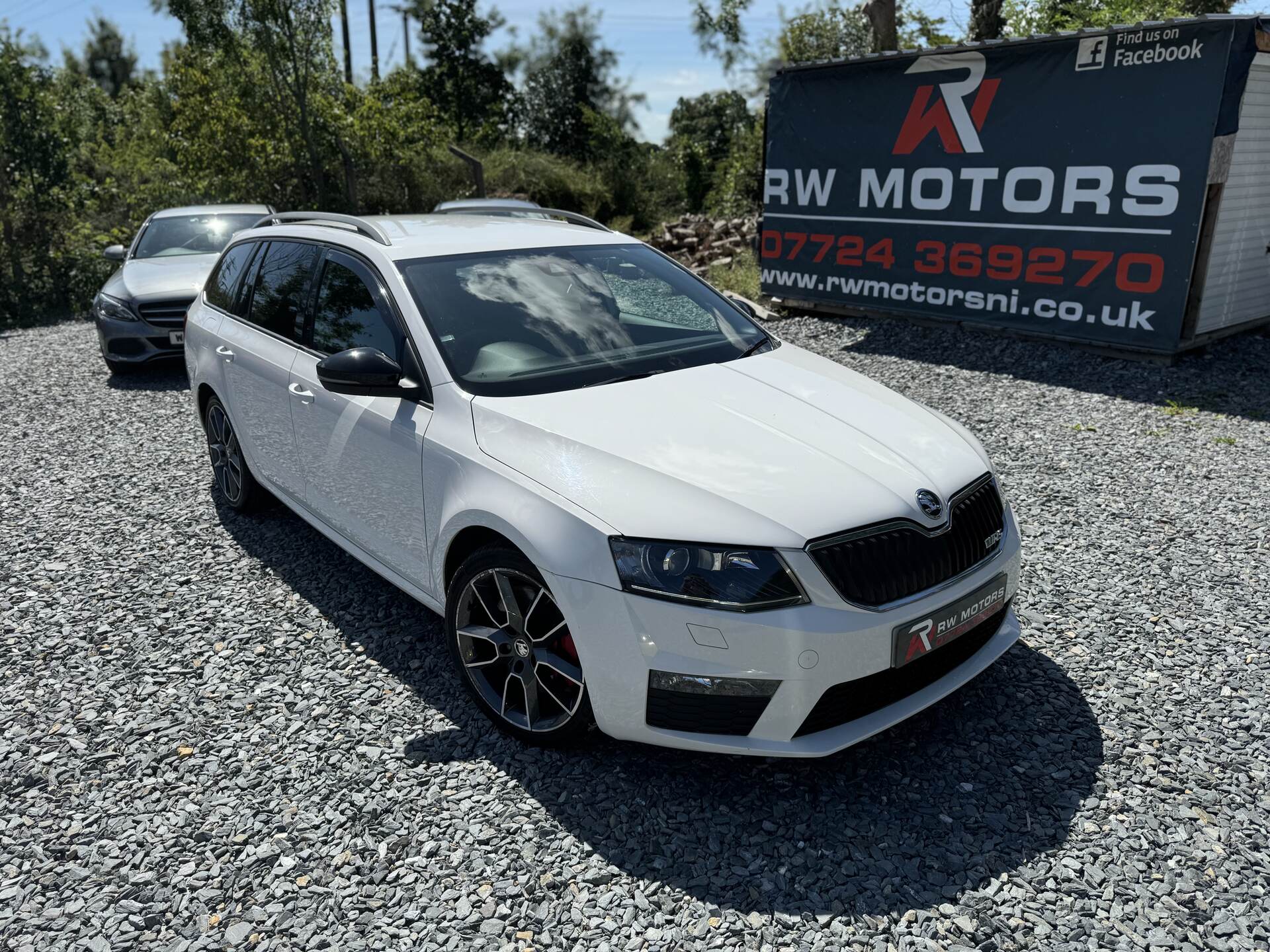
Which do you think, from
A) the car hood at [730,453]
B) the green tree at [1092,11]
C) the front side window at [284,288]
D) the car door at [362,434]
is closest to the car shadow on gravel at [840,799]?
the car door at [362,434]

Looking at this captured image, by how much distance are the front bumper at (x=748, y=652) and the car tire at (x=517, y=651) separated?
6.5 inches

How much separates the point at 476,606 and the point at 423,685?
2.12ft

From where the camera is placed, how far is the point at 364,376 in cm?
348

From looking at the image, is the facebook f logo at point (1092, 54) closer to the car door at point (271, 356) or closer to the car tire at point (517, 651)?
the car door at point (271, 356)

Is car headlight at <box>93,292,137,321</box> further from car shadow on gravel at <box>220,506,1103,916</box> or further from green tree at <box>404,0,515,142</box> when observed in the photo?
green tree at <box>404,0,515,142</box>

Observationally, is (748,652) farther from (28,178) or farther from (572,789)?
(28,178)

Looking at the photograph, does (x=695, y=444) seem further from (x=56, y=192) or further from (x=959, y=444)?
(x=56, y=192)

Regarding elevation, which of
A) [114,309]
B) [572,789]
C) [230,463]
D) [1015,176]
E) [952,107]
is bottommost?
[572,789]

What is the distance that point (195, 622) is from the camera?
4426 mm

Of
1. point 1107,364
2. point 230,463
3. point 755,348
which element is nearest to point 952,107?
point 1107,364

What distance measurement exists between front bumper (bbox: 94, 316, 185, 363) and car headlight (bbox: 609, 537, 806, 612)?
842 cm

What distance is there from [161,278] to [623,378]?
8.20m

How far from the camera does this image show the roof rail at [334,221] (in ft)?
14.0

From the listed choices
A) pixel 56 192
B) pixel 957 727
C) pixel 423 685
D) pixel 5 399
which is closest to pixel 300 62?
pixel 56 192
